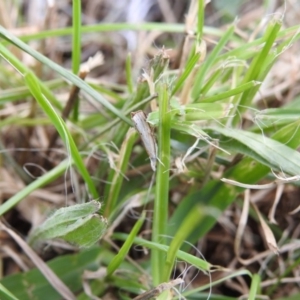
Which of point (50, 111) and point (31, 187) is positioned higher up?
point (50, 111)

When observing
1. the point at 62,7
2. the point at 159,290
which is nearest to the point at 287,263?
the point at 159,290

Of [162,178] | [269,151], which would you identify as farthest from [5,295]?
[269,151]

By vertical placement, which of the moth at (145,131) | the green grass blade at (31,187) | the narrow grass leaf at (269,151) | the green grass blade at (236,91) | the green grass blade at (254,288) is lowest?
the green grass blade at (254,288)

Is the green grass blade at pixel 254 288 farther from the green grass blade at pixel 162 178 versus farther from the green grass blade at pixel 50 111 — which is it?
the green grass blade at pixel 50 111

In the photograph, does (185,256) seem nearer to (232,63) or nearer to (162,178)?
(162,178)

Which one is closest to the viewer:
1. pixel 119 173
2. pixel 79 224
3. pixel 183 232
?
pixel 183 232

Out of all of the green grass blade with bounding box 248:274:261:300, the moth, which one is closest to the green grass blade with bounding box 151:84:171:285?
the moth

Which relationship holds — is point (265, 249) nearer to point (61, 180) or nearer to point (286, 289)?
point (286, 289)

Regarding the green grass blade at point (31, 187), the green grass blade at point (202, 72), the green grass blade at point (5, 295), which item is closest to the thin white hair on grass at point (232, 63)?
the green grass blade at point (202, 72)

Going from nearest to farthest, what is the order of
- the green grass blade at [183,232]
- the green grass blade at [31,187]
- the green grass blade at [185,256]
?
1. the green grass blade at [183,232]
2. the green grass blade at [185,256]
3. the green grass blade at [31,187]
